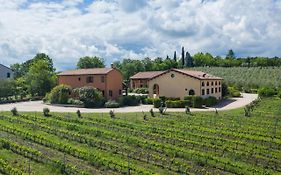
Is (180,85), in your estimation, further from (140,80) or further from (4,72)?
(4,72)

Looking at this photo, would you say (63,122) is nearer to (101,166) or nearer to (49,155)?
(49,155)

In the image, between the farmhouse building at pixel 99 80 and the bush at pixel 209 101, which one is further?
the farmhouse building at pixel 99 80

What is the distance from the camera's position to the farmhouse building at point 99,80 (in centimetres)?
5466

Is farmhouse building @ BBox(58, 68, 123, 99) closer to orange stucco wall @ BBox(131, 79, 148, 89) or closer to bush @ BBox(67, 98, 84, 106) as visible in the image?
bush @ BBox(67, 98, 84, 106)

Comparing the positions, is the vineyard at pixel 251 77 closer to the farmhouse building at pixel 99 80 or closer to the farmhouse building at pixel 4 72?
the farmhouse building at pixel 99 80

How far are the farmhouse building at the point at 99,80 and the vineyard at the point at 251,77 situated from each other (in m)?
35.9

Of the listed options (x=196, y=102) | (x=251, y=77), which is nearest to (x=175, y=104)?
(x=196, y=102)

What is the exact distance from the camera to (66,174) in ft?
63.1

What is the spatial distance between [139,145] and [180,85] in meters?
28.3

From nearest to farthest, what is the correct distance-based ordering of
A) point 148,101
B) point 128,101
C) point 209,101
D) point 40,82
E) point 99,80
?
point 209,101 → point 128,101 → point 148,101 → point 99,80 → point 40,82

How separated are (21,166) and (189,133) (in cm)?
1323

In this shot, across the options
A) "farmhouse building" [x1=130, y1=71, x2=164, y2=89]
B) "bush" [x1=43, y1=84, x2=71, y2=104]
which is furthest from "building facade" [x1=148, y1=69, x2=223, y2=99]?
"farmhouse building" [x1=130, y1=71, x2=164, y2=89]

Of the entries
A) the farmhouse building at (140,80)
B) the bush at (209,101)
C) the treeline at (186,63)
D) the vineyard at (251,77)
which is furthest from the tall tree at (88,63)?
the bush at (209,101)

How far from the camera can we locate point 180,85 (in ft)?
172
